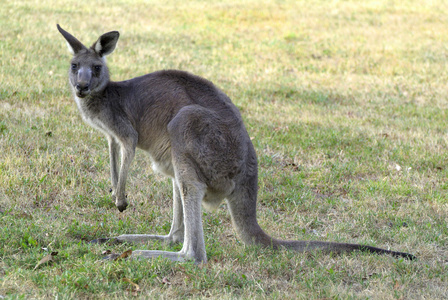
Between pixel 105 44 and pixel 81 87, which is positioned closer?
pixel 81 87

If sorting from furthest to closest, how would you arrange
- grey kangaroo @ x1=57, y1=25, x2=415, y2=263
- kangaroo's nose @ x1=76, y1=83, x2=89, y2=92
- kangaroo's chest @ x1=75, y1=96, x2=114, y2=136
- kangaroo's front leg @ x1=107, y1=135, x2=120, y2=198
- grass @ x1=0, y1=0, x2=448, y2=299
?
kangaroo's front leg @ x1=107, y1=135, x2=120, y2=198 → kangaroo's chest @ x1=75, y1=96, x2=114, y2=136 → kangaroo's nose @ x1=76, y1=83, x2=89, y2=92 → grey kangaroo @ x1=57, y1=25, x2=415, y2=263 → grass @ x1=0, y1=0, x2=448, y2=299

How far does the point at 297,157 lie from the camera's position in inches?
273

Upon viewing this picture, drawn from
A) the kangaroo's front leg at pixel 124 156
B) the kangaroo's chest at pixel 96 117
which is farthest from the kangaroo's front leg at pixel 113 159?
the kangaroo's front leg at pixel 124 156

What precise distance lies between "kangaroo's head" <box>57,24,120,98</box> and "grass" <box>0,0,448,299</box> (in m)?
1.21

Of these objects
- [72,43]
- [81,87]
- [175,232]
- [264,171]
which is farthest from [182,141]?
[264,171]

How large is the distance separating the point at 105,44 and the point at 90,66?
29cm

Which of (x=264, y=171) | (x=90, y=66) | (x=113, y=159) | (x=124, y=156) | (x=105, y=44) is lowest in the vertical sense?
(x=264, y=171)

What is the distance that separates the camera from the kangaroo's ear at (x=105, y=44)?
464cm

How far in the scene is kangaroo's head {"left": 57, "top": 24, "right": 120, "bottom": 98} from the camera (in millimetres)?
4426

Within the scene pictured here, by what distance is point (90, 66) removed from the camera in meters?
4.56

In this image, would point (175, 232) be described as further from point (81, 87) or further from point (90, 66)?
point (90, 66)

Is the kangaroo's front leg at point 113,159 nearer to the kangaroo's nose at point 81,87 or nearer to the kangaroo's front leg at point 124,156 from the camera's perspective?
the kangaroo's front leg at point 124,156

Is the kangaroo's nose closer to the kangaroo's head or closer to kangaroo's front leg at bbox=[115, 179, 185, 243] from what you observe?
the kangaroo's head

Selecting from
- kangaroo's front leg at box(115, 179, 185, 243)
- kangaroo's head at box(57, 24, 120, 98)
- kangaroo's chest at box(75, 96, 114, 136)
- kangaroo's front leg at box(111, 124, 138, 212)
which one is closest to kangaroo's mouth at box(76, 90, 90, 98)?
kangaroo's head at box(57, 24, 120, 98)
